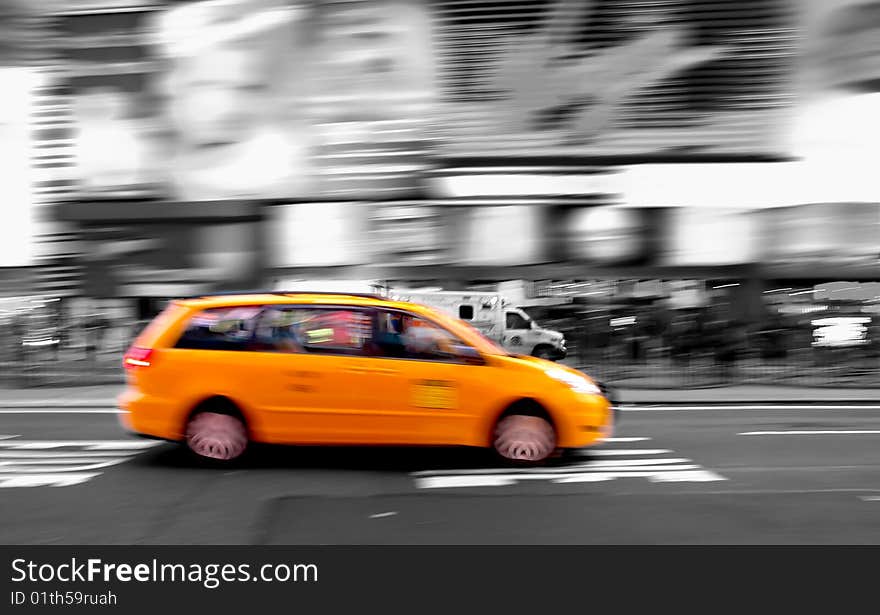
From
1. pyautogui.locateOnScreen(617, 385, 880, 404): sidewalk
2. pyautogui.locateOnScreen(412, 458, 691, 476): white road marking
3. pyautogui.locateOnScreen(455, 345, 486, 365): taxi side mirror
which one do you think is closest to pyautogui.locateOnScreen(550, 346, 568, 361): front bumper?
pyautogui.locateOnScreen(617, 385, 880, 404): sidewalk

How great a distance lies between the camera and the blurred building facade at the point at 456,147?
2216 cm

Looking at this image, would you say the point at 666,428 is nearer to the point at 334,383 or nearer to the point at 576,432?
the point at 576,432

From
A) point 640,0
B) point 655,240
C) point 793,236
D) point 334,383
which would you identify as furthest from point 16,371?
point 793,236

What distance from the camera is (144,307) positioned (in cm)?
2284

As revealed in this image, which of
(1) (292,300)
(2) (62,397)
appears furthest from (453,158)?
(1) (292,300)

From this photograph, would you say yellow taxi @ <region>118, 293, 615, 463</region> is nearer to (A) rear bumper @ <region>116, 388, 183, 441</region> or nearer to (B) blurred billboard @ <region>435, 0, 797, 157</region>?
(A) rear bumper @ <region>116, 388, 183, 441</region>

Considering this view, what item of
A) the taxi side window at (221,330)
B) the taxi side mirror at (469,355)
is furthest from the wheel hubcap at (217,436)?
the taxi side mirror at (469,355)

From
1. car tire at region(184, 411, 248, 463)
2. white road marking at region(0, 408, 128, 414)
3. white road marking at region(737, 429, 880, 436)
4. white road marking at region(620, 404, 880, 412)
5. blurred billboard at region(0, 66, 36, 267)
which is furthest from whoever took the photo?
blurred billboard at region(0, 66, 36, 267)

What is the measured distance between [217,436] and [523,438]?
265 centimetres

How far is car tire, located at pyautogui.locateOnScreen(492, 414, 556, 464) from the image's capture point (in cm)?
830

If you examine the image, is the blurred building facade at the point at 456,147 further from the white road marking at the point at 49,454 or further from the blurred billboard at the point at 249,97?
the white road marking at the point at 49,454

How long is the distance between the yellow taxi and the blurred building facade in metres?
13.4

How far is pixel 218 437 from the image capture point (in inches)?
328

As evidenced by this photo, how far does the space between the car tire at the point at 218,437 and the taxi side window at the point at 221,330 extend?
1.97 feet
